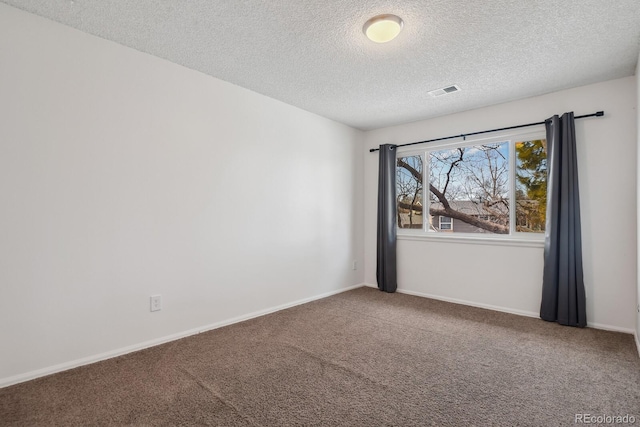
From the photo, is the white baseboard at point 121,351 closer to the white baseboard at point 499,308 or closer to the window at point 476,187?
the white baseboard at point 499,308

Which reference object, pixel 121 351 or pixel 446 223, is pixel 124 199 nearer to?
pixel 121 351

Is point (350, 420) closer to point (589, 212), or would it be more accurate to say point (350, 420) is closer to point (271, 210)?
point (271, 210)

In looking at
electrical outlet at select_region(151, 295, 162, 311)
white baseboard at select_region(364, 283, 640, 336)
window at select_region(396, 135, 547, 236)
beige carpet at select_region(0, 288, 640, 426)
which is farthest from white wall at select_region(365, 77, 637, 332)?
electrical outlet at select_region(151, 295, 162, 311)

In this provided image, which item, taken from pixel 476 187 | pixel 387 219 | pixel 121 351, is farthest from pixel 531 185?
pixel 121 351

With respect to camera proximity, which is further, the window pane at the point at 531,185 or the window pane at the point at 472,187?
the window pane at the point at 472,187

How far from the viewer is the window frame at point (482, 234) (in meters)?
3.49

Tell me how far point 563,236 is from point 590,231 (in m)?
0.26

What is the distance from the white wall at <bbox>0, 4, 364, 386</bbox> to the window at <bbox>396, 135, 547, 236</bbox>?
1.71m

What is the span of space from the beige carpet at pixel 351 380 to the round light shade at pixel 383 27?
2232 mm

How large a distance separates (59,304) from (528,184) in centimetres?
431

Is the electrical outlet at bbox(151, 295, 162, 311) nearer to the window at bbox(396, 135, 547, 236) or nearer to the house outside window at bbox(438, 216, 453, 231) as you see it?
the window at bbox(396, 135, 547, 236)

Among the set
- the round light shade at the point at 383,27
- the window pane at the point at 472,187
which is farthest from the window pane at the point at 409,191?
the round light shade at the point at 383,27

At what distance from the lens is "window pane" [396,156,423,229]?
4430mm

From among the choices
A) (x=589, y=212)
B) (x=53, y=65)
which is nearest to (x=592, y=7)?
(x=589, y=212)
